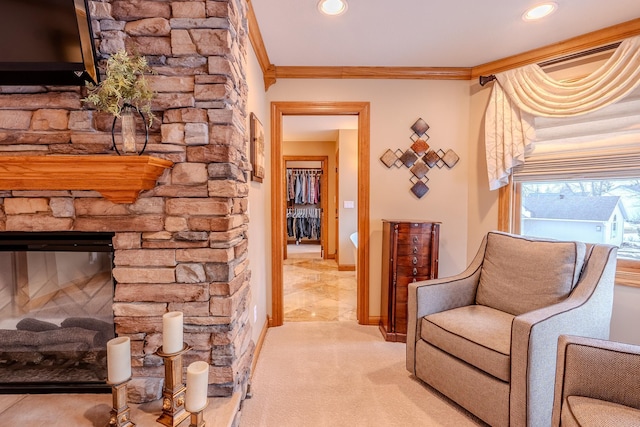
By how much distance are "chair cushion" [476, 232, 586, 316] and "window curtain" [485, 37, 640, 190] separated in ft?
2.69

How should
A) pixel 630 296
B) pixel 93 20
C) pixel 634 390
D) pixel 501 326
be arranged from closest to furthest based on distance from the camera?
pixel 634 390, pixel 93 20, pixel 501 326, pixel 630 296

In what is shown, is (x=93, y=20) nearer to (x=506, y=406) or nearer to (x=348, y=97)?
(x=348, y=97)

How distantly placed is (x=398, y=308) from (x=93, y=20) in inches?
105

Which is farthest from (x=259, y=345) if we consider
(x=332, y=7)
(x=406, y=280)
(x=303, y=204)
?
(x=303, y=204)

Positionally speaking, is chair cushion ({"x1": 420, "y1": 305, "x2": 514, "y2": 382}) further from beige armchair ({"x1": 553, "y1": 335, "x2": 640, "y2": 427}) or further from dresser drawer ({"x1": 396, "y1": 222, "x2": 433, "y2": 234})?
dresser drawer ({"x1": 396, "y1": 222, "x2": 433, "y2": 234})

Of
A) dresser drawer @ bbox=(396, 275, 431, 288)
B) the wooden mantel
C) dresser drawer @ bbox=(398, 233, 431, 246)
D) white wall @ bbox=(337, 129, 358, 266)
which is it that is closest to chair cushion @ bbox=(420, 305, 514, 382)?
dresser drawer @ bbox=(396, 275, 431, 288)

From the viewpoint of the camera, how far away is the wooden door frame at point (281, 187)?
289 cm

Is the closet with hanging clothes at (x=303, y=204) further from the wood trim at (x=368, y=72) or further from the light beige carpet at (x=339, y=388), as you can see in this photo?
the light beige carpet at (x=339, y=388)

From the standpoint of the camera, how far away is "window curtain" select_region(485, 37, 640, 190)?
2049mm

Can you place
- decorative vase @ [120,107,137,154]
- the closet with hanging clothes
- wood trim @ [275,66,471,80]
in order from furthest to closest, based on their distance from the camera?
the closet with hanging clothes < wood trim @ [275,66,471,80] < decorative vase @ [120,107,137,154]

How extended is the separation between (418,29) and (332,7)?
0.68 m

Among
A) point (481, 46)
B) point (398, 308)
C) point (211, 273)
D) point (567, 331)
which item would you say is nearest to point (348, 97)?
point (481, 46)

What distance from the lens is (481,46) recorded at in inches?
97.1

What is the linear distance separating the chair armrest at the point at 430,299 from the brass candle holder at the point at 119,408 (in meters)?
1.60
